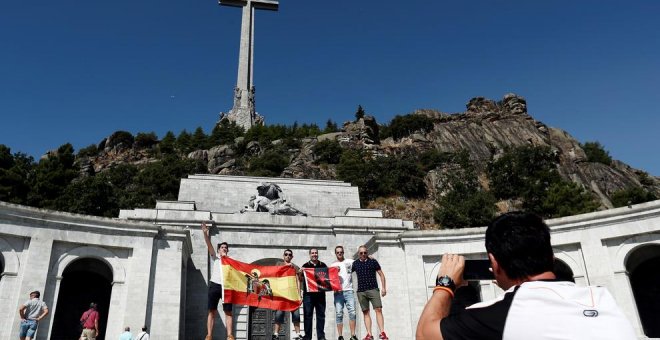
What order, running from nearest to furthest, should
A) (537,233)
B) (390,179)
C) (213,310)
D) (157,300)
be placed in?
(537,233), (213,310), (157,300), (390,179)

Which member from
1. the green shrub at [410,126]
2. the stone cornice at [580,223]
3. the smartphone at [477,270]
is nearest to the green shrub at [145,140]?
the green shrub at [410,126]

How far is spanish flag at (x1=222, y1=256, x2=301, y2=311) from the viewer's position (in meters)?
13.5

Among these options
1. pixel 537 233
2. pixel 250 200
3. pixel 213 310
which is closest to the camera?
pixel 537 233

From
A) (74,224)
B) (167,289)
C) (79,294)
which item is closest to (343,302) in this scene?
(167,289)

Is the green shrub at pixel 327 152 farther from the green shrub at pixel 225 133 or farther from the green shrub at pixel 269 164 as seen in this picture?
the green shrub at pixel 225 133

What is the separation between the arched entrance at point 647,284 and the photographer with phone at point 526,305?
766 inches

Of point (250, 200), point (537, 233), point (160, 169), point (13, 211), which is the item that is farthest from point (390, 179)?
point (537, 233)

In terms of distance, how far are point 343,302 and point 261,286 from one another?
2386mm

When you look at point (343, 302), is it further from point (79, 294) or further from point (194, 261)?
point (79, 294)

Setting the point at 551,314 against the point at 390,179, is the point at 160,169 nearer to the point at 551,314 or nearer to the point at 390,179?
the point at 390,179

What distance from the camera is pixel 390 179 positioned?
202 ft

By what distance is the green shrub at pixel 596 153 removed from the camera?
88.2m

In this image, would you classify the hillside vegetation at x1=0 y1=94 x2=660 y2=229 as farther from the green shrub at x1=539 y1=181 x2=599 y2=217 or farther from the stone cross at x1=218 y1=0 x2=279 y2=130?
the stone cross at x1=218 y1=0 x2=279 y2=130

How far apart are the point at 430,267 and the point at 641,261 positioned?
8152 mm
